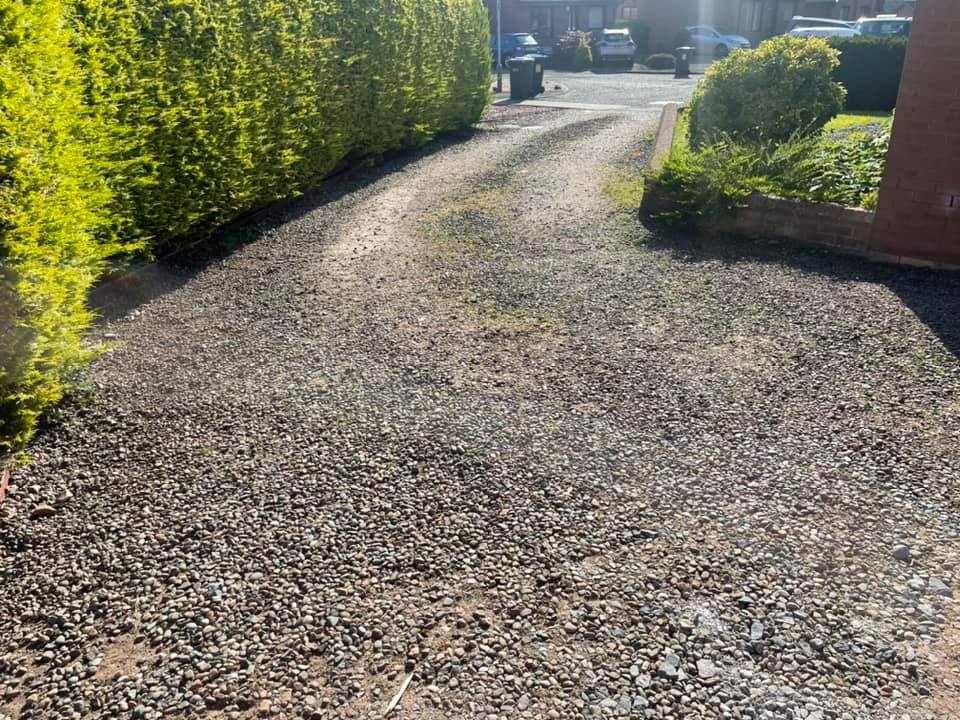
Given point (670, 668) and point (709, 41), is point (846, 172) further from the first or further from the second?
point (709, 41)

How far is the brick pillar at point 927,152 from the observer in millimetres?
6062

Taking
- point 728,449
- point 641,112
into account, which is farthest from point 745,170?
point 641,112

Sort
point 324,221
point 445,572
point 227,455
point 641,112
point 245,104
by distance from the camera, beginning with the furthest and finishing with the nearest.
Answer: point 641,112 → point 324,221 → point 245,104 → point 227,455 → point 445,572

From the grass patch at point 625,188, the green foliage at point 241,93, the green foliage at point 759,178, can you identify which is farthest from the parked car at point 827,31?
the green foliage at point 759,178

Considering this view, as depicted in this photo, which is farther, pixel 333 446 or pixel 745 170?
pixel 745 170

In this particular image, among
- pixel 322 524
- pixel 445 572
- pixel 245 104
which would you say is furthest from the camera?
pixel 245 104

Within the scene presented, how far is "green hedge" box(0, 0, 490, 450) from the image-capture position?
4121 millimetres

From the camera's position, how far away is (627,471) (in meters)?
3.80

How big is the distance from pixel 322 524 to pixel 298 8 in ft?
24.0

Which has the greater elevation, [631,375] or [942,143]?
[942,143]

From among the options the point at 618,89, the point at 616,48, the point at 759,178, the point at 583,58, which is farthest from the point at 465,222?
the point at 616,48

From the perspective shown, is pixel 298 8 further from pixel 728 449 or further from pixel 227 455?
pixel 728 449

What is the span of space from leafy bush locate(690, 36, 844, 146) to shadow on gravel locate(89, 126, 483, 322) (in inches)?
176

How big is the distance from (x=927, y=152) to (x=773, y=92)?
123 inches
